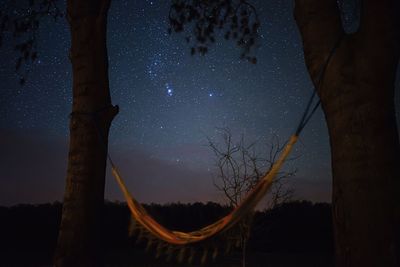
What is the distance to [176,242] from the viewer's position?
11.4 feet

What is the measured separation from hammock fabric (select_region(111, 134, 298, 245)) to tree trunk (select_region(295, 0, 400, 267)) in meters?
0.53

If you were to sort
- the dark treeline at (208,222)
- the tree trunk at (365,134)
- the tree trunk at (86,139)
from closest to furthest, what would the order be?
1. the tree trunk at (365,134)
2. the tree trunk at (86,139)
3. the dark treeline at (208,222)

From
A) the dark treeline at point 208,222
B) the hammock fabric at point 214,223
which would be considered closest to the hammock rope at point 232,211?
the hammock fabric at point 214,223

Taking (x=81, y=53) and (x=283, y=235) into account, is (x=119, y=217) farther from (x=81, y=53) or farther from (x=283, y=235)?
(x=81, y=53)

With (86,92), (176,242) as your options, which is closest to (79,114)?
(86,92)

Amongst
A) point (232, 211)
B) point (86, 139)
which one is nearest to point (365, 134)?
point (232, 211)

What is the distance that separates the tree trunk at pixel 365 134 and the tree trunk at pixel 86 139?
6.86 feet

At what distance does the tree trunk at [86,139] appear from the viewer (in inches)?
146

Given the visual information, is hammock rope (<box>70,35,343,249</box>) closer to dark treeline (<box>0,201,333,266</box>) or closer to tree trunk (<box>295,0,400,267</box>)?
tree trunk (<box>295,0,400,267</box>)

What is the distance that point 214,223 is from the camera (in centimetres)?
350

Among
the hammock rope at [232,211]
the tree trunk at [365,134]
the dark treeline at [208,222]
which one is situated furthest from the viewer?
the dark treeline at [208,222]

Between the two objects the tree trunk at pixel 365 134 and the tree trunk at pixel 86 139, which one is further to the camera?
the tree trunk at pixel 86 139

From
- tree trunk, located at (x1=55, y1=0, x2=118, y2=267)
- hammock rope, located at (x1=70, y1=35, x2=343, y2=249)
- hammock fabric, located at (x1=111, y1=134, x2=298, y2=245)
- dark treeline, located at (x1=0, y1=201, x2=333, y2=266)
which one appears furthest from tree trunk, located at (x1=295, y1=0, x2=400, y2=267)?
dark treeline, located at (x1=0, y1=201, x2=333, y2=266)

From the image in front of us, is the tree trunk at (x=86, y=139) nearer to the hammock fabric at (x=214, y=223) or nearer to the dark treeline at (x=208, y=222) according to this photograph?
the hammock fabric at (x=214, y=223)
